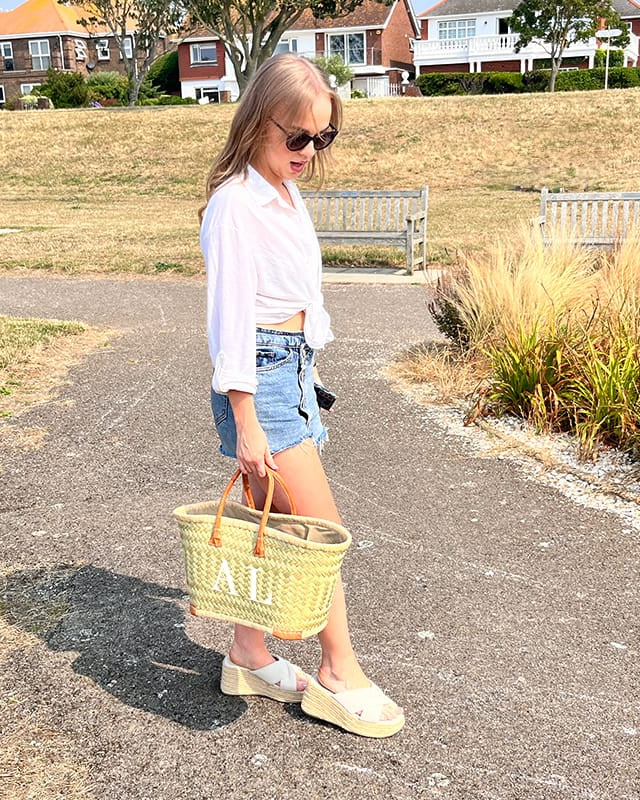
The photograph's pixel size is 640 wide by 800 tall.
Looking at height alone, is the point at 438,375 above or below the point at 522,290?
below

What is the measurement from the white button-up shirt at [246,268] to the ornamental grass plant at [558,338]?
2988mm

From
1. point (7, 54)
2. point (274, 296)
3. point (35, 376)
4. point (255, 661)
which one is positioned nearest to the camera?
point (274, 296)

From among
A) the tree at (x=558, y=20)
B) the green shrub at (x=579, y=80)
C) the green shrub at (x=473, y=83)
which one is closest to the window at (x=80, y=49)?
the green shrub at (x=473, y=83)

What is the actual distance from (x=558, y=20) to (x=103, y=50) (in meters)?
42.0

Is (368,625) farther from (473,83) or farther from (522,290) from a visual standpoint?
(473,83)

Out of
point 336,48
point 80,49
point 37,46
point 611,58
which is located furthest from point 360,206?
point 80,49

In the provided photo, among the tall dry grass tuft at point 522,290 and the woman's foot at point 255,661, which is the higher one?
the tall dry grass tuft at point 522,290

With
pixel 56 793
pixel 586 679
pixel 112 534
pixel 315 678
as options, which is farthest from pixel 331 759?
pixel 112 534

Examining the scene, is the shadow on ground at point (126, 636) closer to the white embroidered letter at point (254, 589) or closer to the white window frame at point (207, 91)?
the white embroidered letter at point (254, 589)

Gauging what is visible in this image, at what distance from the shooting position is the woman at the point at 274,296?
2.40 m

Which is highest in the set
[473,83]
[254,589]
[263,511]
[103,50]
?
[103,50]

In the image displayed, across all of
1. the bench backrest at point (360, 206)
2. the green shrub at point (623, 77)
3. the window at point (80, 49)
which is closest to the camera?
the bench backrest at point (360, 206)

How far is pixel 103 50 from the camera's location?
73562mm

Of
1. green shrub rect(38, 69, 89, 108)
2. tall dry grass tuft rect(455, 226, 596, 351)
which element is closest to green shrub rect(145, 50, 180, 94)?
green shrub rect(38, 69, 89, 108)
